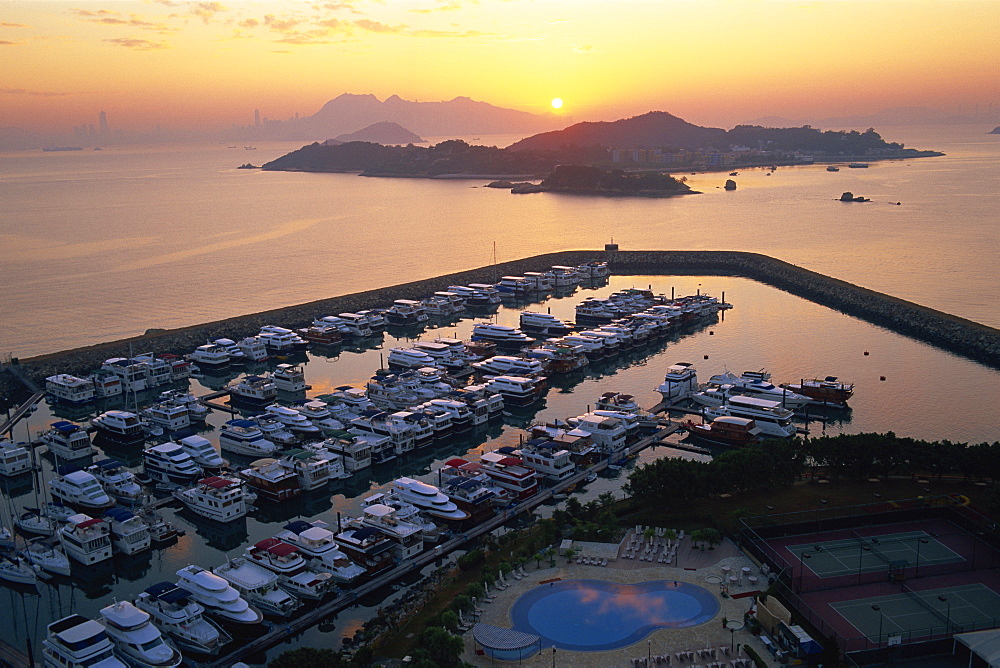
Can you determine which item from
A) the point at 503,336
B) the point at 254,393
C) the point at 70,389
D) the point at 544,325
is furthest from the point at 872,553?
the point at 70,389

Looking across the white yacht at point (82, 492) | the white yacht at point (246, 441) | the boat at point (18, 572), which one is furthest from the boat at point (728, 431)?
the boat at point (18, 572)

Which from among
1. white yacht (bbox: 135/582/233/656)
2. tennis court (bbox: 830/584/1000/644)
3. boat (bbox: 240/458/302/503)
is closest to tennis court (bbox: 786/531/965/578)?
tennis court (bbox: 830/584/1000/644)

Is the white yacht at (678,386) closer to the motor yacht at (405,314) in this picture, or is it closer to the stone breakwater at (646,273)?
the stone breakwater at (646,273)

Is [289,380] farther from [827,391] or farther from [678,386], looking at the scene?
[827,391]

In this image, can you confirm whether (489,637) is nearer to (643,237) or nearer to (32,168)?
(643,237)

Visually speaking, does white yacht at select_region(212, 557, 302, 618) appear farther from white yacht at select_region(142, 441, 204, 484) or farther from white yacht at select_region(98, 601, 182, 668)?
white yacht at select_region(142, 441, 204, 484)

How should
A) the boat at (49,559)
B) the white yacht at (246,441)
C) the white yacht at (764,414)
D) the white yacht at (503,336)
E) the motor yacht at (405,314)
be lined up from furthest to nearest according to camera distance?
the motor yacht at (405,314) < the white yacht at (503,336) < the white yacht at (764,414) < the white yacht at (246,441) < the boat at (49,559)
